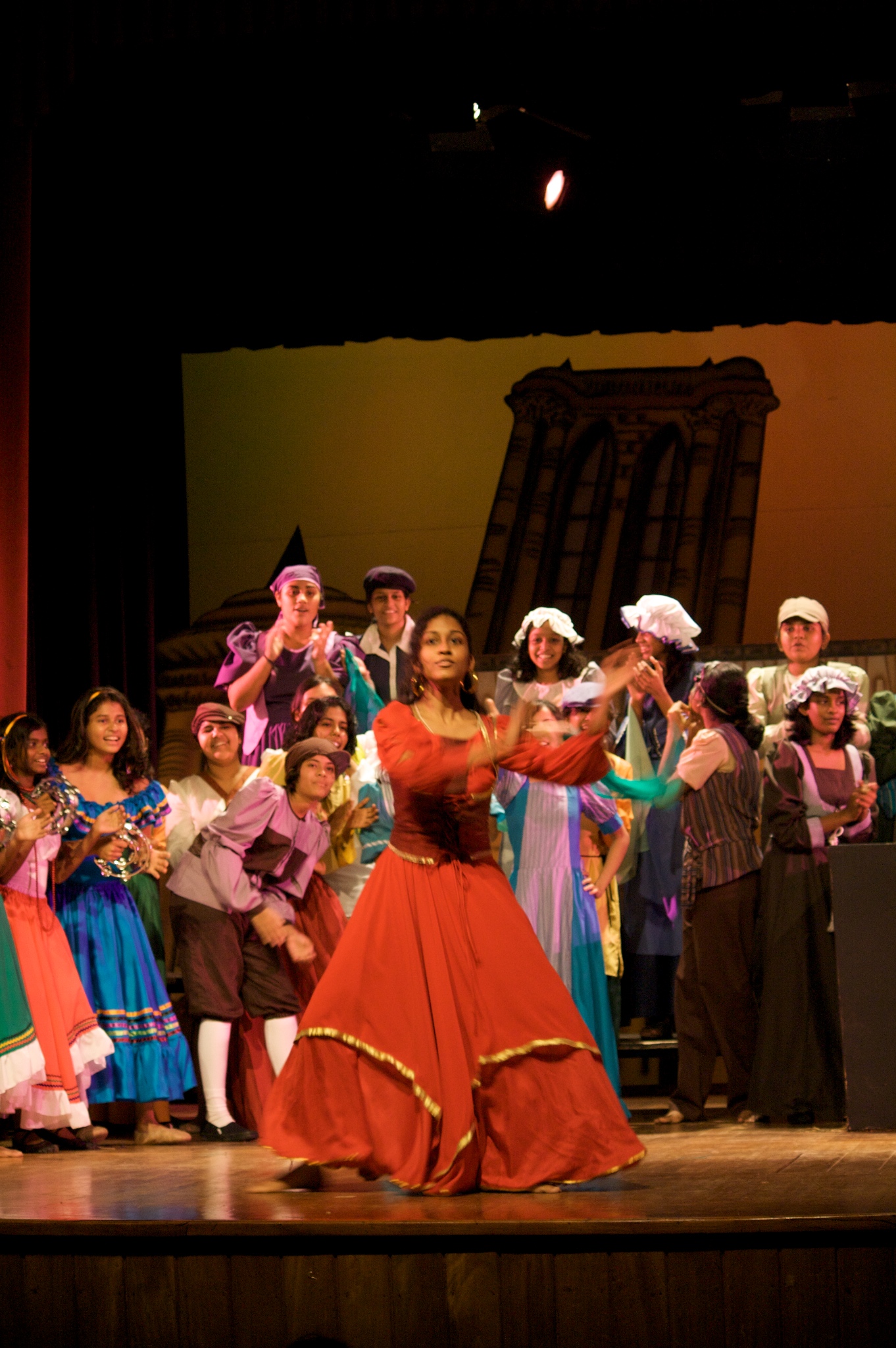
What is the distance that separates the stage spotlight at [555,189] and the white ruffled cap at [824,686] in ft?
9.54

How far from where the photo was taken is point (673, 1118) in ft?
15.4

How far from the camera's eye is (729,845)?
16.2 feet

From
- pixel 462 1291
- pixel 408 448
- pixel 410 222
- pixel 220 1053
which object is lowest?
pixel 462 1291

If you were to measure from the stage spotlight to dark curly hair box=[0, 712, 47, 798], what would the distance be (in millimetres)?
3586

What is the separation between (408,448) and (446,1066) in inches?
229

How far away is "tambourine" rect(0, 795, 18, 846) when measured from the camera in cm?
443

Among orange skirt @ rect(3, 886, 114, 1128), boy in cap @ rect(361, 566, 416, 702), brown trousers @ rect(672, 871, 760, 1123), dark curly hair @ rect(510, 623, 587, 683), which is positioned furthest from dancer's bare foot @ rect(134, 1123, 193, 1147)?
dark curly hair @ rect(510, 623, 587, 683)

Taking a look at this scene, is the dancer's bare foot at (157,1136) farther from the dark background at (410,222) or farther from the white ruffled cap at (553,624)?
the dark background at (410,222)

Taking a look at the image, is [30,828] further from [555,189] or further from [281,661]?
[555,189]

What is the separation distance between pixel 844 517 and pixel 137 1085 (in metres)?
5.36

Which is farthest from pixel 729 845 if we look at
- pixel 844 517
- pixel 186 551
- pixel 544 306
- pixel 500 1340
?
pixel 186 551

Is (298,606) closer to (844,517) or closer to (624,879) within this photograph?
(624,879)

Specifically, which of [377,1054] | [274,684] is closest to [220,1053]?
[274,684]

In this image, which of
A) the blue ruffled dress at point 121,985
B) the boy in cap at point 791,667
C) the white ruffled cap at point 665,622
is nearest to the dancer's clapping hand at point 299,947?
the blue ruffled dress at point 121,985
